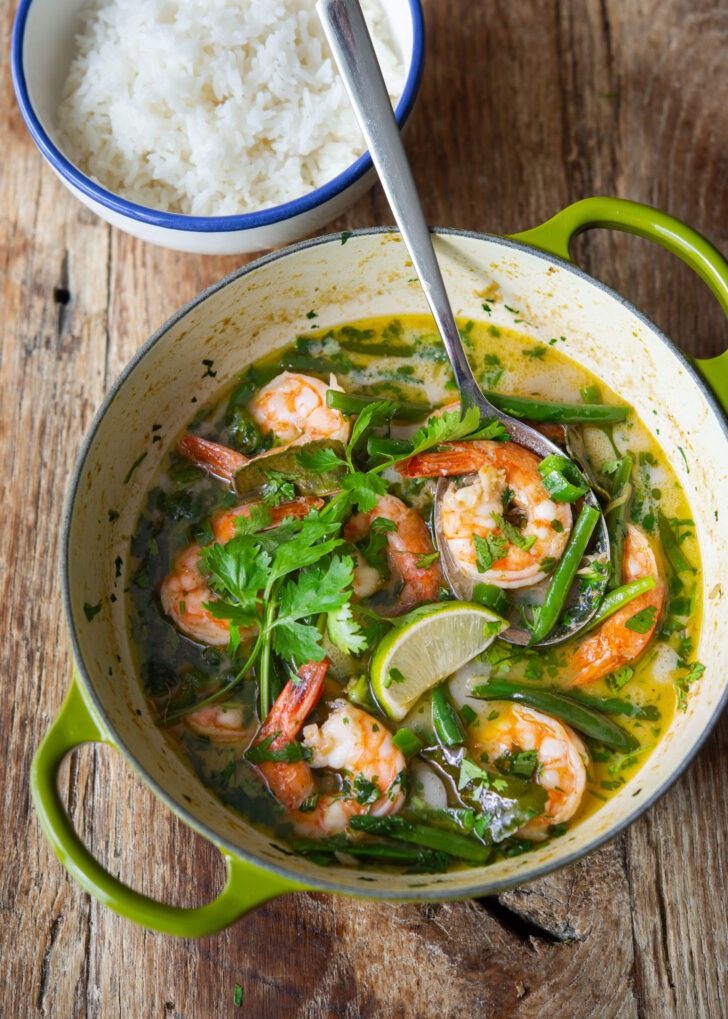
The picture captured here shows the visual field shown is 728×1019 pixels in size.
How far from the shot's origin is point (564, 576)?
73.4 inches

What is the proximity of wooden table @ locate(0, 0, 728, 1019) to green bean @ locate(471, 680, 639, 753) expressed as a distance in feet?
0.82

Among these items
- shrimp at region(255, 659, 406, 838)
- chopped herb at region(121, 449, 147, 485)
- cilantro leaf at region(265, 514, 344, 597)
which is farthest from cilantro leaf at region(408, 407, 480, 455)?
chopped herb at region(121, 449, 147, 485)

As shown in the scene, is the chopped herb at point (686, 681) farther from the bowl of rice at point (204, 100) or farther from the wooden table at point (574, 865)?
the bowl of rice at point (204, 100)

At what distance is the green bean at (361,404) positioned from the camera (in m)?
1.96

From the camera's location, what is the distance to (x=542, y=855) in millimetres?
1733

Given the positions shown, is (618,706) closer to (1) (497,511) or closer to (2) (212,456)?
(1) (497,511)

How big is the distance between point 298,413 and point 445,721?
706 millimetres

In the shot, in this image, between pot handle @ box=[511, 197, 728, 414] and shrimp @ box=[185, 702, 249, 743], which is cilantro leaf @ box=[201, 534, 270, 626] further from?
pot handle @ box=[511, 197, 728, 414]

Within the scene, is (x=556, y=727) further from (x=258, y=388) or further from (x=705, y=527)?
(x=258, y=388)

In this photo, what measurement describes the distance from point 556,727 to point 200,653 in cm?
73

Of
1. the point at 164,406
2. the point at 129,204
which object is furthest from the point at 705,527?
the point at 129,204

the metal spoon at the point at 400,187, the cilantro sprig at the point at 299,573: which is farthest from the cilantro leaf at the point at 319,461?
the metal spoon at the point at 400,187

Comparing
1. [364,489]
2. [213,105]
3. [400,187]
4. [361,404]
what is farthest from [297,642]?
[213,105]

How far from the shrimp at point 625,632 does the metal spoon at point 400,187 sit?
0.16ft
